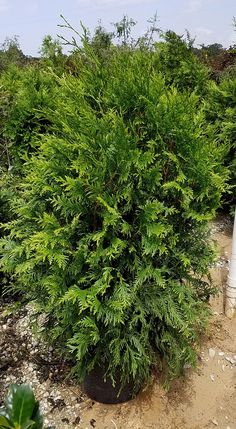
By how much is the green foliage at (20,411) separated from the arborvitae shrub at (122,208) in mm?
815

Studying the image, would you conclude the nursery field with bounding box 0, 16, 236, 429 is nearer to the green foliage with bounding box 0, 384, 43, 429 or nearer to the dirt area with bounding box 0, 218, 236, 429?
the dirt area with bounding box 0, 218, 236, 429

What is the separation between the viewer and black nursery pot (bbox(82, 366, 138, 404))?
8.78 feet

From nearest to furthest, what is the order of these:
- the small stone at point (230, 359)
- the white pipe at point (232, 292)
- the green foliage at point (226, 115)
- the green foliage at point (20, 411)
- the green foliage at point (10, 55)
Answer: the green foliage at point (20, 411) < the small stone at point (230, 359) < the white pipe at point (232, 292) < the green foliage at point (226, 115) < the green foliage at point (10, 55)

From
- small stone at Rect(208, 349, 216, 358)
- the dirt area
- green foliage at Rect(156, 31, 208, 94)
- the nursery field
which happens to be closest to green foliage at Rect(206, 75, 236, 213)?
green foliage at Rect(156, 31, 208, 94)

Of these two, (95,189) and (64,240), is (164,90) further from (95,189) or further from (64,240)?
(64,240)

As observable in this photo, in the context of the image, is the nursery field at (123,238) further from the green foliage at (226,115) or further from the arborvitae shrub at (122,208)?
the green foliage at (226,115)

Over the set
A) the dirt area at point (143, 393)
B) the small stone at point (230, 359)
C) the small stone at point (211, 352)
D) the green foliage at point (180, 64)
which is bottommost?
the dirt area at point (143, 393)

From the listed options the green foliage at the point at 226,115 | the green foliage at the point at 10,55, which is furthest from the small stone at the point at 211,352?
the green foliage at the point at 10,55

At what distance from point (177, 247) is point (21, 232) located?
1.00m

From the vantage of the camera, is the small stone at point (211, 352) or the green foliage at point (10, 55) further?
the green foliage at point (10, 55)

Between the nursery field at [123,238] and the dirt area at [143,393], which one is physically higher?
the nursery field at [123,238]

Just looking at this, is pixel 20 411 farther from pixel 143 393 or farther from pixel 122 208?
pixel 143 393

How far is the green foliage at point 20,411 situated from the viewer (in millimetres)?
→ 1230

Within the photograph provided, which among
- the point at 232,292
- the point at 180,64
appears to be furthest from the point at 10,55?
the point at 232,292
